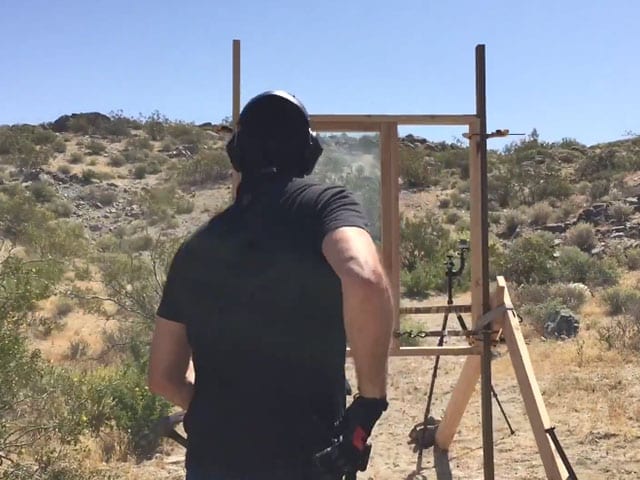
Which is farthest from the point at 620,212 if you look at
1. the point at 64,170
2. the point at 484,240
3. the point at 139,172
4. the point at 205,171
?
the point at 64,170

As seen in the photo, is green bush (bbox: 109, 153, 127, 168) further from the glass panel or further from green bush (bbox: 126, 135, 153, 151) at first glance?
the glass panel

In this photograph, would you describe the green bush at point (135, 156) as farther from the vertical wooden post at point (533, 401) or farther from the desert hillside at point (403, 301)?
the vertical wooden post at point (533, 401)

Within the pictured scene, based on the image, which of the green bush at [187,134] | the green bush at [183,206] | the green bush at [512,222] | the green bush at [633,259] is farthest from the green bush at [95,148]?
the green bush at [633,259]

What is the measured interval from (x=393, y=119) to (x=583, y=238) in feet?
48.6

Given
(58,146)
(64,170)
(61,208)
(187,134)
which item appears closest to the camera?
(61,208)

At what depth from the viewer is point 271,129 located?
2.03 m

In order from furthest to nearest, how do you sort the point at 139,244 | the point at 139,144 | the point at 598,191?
1. the point at 139,144
2. the point at 598,191
3. the point at 139,244

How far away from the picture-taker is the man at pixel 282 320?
1753 millimetres

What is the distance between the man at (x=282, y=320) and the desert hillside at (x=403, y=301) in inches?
102

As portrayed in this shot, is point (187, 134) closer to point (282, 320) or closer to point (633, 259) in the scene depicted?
point (633, 259)

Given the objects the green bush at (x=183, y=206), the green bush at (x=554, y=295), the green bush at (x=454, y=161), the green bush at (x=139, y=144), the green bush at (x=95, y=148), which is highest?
the green bush at (x=139, y=144)

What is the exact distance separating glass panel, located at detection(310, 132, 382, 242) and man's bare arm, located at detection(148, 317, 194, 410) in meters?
2.67

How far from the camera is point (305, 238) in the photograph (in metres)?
1.80

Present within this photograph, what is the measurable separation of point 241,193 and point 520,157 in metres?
30.6
